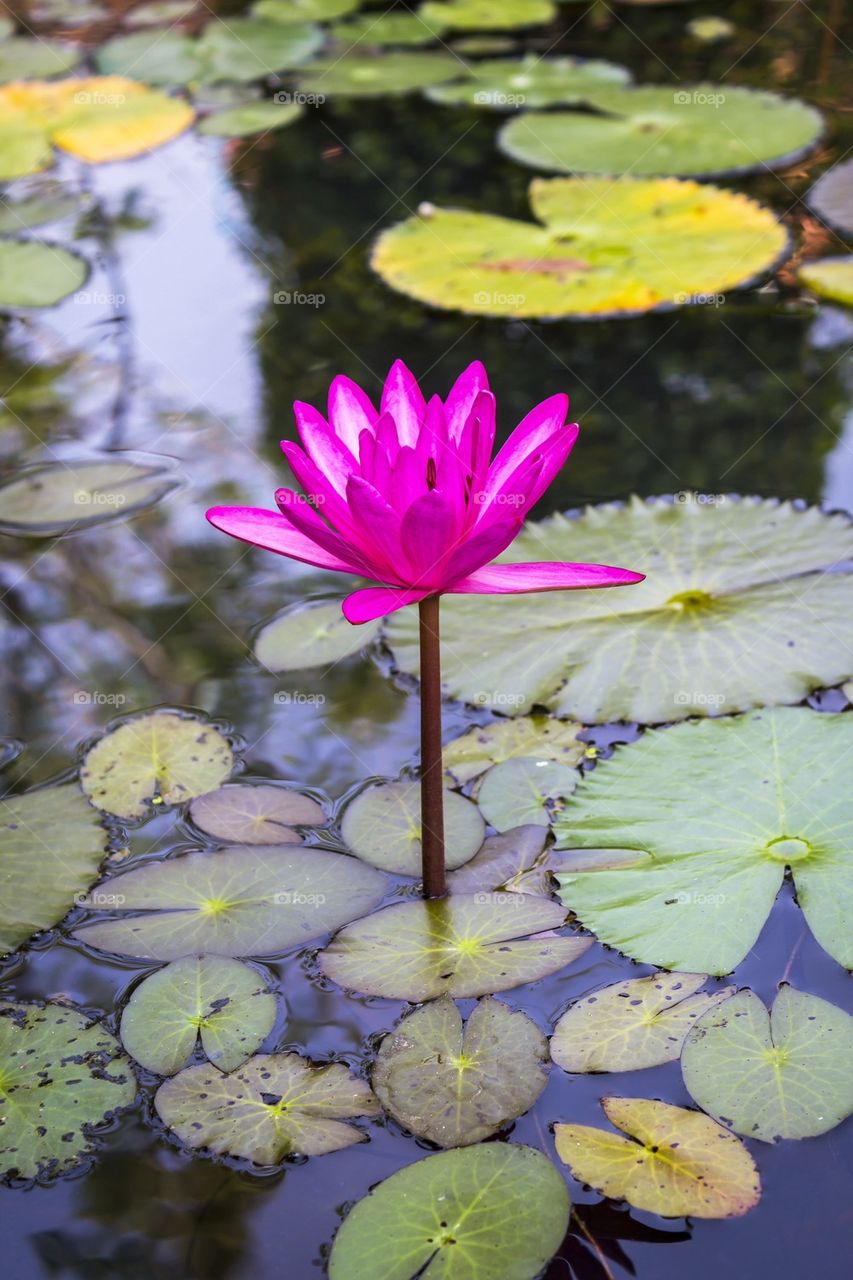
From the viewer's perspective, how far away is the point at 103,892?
1.80 metres

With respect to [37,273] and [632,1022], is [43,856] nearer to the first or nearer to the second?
[632,1022]

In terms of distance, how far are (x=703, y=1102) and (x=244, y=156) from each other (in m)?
4.04

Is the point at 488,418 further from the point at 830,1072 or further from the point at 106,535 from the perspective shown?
the point at 106,535

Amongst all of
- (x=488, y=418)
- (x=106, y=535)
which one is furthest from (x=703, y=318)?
(x=488, y=418)

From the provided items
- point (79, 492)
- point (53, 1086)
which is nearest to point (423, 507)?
point (53, 1086)

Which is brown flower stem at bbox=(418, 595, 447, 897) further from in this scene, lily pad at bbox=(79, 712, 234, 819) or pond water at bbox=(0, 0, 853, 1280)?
lily pad at bbox=(79, 712, 234, 819)

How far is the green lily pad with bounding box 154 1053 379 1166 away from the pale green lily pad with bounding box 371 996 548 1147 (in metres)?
0.05

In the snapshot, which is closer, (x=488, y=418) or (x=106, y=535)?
(x=488, y=418)

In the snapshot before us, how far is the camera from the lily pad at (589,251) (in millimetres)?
3279

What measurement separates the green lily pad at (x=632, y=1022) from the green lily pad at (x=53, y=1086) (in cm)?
57

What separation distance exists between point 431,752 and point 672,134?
11.0 feet

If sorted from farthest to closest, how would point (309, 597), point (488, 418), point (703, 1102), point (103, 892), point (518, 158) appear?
point (518, 158) < point (309, 597) < point (103, 892) < point (488, 418) < point (703, 1102)

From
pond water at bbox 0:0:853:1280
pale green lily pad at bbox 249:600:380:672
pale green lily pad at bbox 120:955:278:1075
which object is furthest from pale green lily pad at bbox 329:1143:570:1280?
pale green lily pad at bbox 249:600:380:672

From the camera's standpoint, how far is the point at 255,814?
192 centimetres
